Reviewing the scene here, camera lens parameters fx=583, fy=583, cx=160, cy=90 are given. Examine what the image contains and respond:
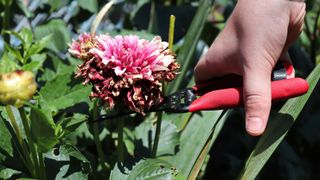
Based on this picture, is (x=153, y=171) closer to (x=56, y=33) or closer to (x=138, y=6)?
(x=56, y=33)

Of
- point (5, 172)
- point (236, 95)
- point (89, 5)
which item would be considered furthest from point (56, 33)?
point (236, 95)

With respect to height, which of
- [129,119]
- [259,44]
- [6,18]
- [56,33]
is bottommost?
[129,119]

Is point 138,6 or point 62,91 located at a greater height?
point 62,91

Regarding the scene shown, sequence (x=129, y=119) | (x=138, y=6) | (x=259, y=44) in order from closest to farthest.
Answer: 1. (x=259, y=44)
2. (x=129, y=119)
3. (x=138, y=6)

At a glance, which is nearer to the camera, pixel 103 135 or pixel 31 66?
pixel 31 66

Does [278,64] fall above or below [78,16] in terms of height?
above

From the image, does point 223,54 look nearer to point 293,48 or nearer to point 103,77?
point 103,77

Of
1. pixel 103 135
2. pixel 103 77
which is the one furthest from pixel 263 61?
pixel 103 135
